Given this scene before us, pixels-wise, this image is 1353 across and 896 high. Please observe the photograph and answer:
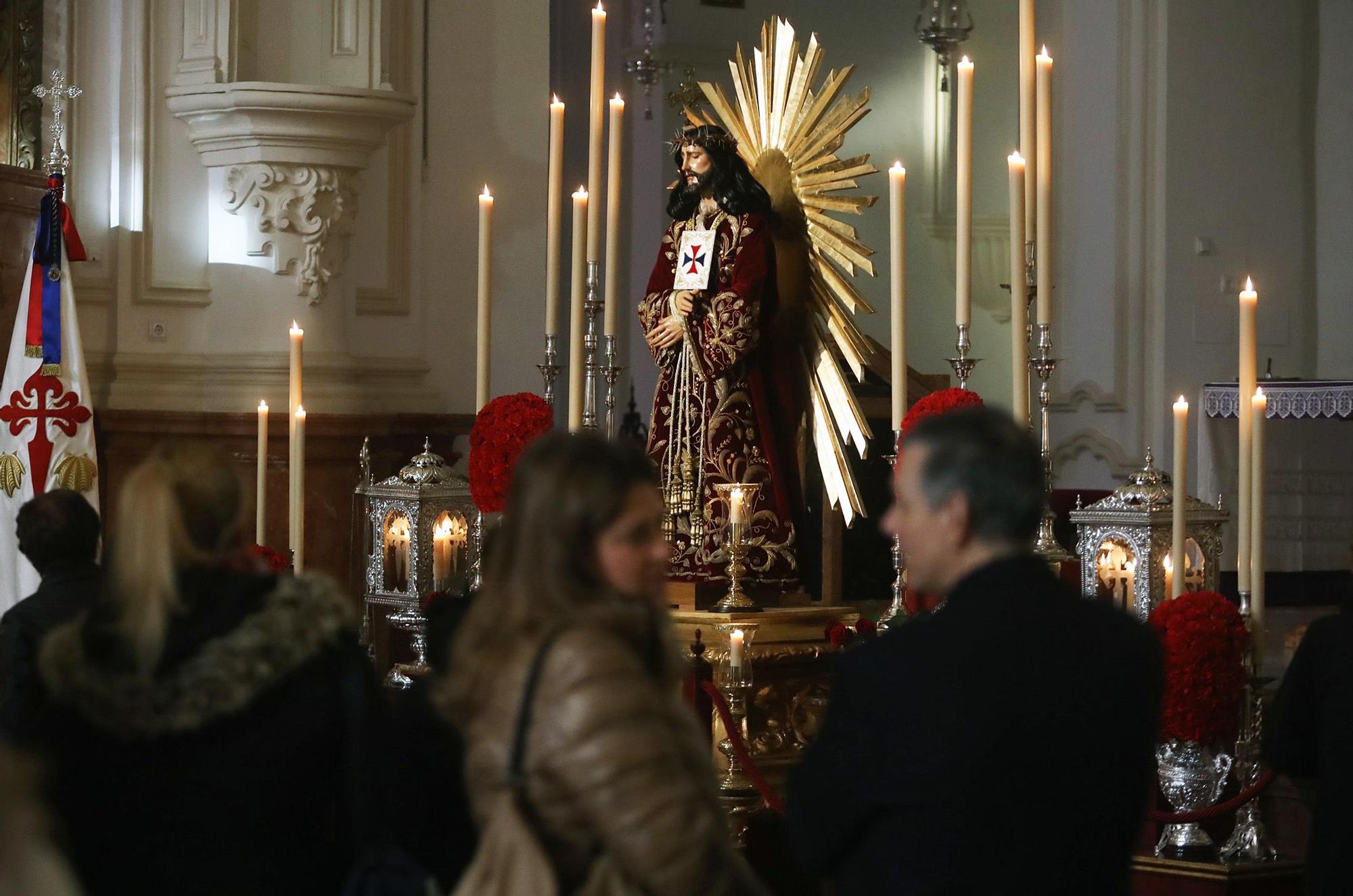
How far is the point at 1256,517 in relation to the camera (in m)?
4.08

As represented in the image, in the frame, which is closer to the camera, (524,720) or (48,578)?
(524,720)

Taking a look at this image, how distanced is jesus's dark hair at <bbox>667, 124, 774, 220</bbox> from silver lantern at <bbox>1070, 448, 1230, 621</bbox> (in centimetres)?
132

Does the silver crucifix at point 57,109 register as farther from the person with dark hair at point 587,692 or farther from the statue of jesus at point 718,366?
the person with dark hair at point 587,692

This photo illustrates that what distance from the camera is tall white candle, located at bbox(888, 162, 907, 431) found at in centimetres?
463

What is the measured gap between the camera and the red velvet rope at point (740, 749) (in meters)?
4.43

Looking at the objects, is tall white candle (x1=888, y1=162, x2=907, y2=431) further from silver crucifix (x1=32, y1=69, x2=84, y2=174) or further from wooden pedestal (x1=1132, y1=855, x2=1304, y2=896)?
silver crucifix (x1=32, y1=69, x2=84, y2=174)

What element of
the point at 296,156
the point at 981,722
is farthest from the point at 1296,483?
the point at 981,722

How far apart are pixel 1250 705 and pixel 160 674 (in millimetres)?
2524

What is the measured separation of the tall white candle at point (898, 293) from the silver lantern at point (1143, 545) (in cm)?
50

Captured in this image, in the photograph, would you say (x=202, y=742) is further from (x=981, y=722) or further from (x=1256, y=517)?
(x=1256, y=517)

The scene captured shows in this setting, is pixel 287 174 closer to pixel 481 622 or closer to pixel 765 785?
pixel 765 785

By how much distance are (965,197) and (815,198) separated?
0.99 metres

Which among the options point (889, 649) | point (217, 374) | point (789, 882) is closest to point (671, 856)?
point (889, 649)

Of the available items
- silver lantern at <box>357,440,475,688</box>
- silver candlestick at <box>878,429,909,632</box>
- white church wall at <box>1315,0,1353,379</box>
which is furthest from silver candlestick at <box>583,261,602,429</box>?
white church wall at <box>1315,0,1353,379</box>
